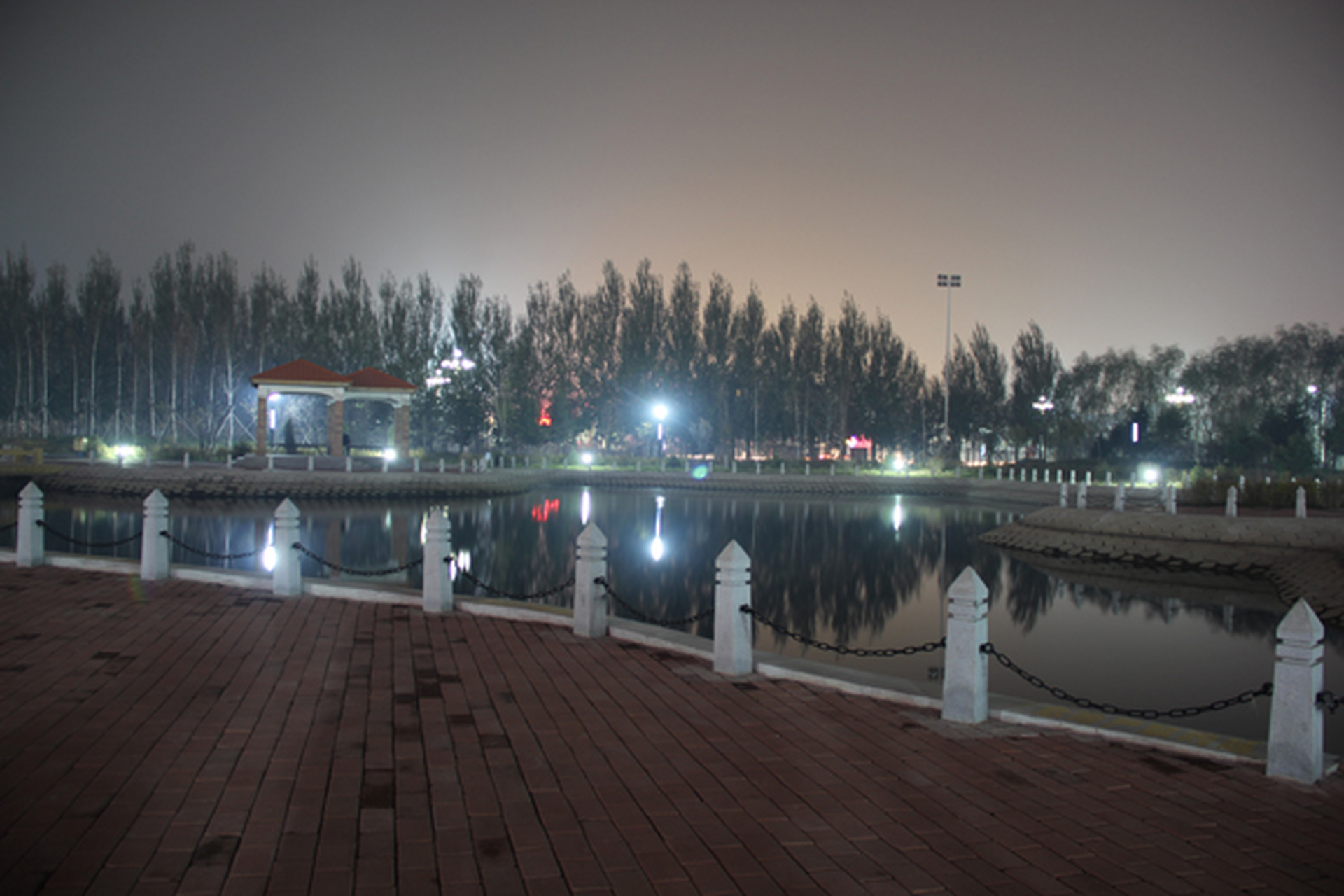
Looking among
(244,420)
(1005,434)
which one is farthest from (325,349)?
(1005,434)

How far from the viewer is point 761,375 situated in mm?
71250

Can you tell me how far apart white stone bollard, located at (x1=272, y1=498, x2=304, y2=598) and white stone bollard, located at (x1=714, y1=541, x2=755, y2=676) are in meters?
6.31

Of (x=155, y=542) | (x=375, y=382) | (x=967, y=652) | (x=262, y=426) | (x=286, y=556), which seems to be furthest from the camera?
(x=375, y=382)

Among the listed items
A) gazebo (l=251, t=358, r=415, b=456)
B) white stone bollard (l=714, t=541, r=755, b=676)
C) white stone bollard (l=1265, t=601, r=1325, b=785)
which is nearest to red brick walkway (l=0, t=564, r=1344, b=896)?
white stone bollard (l=1265, t=601, r=1325, b=785)

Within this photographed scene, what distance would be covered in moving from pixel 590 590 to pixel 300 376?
37831 mm

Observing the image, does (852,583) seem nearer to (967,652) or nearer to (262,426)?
(967,652)

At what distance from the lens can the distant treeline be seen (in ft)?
204

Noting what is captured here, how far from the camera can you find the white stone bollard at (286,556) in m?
10.8

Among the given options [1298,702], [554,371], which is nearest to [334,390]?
[554,371]

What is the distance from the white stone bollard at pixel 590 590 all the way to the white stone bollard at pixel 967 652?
152 inches

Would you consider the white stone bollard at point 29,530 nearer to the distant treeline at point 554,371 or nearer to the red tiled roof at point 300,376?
the red tiled roof at point 300,376

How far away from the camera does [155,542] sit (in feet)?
39.0

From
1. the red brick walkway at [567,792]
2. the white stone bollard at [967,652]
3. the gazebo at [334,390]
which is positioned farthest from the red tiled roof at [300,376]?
the white stone bollard at [967,652]

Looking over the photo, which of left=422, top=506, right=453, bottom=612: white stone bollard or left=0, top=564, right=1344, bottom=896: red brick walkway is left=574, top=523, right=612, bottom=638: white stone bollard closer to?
left=0, top=564, right=1344, bottom=896: red brick walkway
